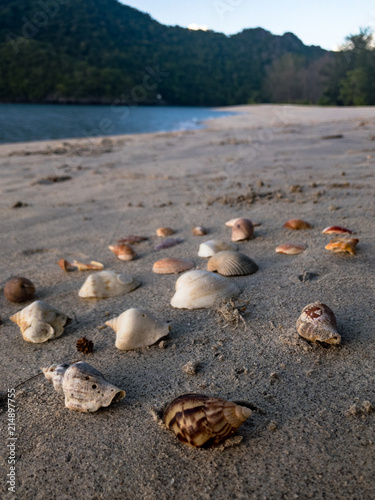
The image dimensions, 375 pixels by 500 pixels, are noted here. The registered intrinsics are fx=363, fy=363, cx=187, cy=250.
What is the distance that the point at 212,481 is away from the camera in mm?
836

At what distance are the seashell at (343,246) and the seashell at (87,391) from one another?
138 cm

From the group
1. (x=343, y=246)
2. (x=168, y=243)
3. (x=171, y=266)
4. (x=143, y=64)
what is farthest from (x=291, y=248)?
(x=143, y=64)

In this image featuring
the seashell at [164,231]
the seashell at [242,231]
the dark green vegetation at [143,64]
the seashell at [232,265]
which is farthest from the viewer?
the dark green vegetation at [143,64]

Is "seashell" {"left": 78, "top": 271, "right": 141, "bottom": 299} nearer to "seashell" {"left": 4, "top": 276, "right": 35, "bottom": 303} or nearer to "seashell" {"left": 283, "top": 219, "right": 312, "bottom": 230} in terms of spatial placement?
"seashell" {"left": 4, "top": 276, "right": 35, "bottom": 303}

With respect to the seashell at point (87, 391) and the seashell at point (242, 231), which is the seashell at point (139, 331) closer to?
the seashell at point (87, 391)

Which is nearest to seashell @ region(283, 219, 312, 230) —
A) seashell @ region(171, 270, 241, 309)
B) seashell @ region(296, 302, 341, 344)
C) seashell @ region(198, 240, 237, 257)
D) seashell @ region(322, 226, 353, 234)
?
seashell @ region(322, 226, 353, 234)

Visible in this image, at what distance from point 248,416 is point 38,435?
602mm

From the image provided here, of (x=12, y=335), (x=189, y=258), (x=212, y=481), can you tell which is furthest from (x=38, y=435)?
(x=189, y=258)

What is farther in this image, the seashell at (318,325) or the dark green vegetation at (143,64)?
the dark green vegetation at (143,64)

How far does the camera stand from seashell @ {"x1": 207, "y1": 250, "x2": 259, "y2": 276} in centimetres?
187

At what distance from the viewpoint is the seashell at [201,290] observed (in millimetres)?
1624

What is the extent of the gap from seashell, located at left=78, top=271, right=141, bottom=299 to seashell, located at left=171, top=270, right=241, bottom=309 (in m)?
0.33

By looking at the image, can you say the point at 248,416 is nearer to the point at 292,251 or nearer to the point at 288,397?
the point at 288,397

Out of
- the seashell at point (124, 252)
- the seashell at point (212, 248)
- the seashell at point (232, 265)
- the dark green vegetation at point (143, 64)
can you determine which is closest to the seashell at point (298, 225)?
the seashell at point (212, 248)
